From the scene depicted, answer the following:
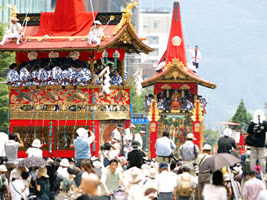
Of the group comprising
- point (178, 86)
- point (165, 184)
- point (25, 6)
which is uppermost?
point (25, 6)

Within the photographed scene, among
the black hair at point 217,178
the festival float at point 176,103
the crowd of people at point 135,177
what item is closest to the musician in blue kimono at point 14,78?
the crowd of people at point 135,177

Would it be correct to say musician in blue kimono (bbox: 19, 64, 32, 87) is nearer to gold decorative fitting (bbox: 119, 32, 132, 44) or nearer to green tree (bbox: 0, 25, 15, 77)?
gold decorative fitting (bbox: 119, 32, 132, 44)

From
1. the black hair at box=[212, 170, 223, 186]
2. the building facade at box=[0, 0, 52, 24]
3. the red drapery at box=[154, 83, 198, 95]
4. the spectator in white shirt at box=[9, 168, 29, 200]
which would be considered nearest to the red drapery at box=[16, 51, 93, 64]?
the spectator in white shirt at box=[9, 168, 29, 200]

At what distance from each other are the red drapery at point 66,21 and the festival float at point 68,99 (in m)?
0.35

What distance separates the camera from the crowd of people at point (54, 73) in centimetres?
3256

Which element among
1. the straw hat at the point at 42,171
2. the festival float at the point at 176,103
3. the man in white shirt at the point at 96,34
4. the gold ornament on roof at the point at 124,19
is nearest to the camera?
the straw hat at the point at 42,171

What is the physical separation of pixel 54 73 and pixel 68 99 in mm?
1213

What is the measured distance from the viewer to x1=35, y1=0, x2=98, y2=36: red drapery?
34.2 m

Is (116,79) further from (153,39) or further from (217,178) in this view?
(153,39)

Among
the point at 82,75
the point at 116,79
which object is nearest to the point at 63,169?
the point at 82,75

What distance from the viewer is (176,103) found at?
51.2 metres

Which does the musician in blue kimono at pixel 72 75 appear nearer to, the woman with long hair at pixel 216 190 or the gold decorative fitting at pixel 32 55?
the gold decorative fitting at pixel 32 55

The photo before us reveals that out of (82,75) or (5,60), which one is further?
(5,60)

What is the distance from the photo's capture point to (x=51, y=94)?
3306 cm
